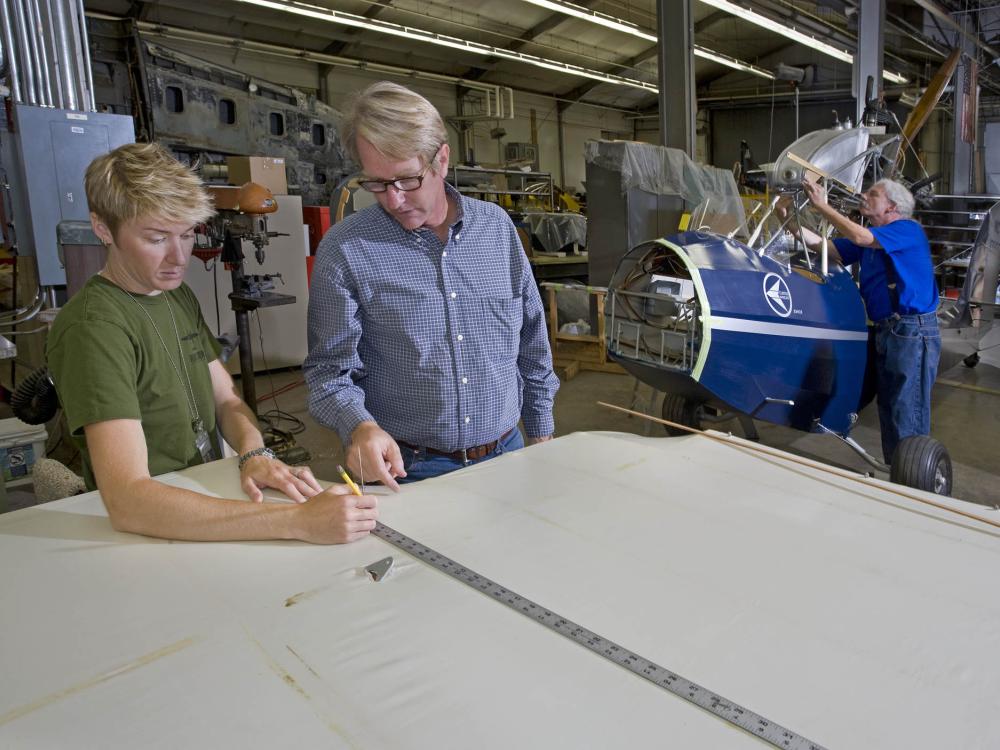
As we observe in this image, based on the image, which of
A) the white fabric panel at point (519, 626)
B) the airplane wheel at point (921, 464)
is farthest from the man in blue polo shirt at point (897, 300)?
the white fabric panel at point (519, 626)

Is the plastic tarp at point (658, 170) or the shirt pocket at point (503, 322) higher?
the plastic tarp at point (658, 170)

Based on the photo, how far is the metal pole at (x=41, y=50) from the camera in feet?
11.6

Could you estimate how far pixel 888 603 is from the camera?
1.10 meters

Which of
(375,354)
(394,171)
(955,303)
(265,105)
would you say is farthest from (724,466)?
(265,105)

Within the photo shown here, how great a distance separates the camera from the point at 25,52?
3.57m

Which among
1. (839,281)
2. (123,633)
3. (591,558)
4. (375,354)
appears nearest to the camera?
(123,633)

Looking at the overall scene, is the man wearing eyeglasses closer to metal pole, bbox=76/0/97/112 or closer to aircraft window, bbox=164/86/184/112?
metal pole, bbox=76/0/97/112

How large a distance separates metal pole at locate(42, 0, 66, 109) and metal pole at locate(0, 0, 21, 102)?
0.16 m

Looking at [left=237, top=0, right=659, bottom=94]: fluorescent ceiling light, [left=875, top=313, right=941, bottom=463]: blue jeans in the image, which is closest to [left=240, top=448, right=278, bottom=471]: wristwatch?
[left=875, top=313, right=941, bottom=463]: blue jeans

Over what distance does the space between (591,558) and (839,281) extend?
2.66m

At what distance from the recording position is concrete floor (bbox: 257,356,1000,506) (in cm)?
400

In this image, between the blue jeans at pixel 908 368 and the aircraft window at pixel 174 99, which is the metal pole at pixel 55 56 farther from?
the blue jeans at pixel 908 368

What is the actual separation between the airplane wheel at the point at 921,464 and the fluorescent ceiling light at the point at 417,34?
844 centimetres

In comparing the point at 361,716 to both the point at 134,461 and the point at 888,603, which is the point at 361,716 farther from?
the point at 888,603
